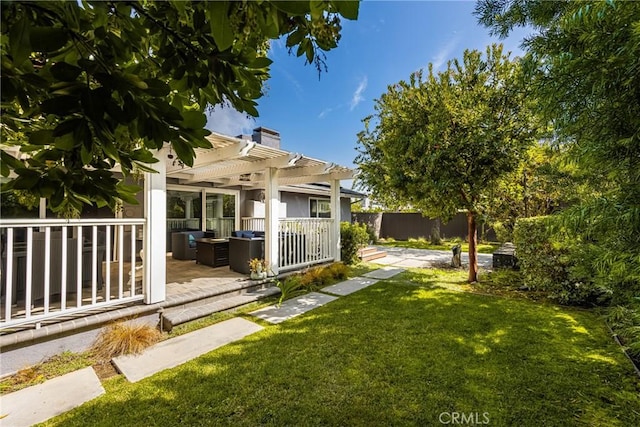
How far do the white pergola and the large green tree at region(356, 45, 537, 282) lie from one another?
190 cm

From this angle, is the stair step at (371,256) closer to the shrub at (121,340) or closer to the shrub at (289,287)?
the shrub at (289,287)

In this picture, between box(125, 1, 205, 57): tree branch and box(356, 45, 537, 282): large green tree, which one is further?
box(356, 45, 537, 282): large green tree

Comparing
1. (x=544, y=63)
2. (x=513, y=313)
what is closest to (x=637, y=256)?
(x=544, y=63)

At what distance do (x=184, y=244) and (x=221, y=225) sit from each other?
2.10 m

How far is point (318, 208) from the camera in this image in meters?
14.4

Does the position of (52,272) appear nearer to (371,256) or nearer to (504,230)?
(371,256)

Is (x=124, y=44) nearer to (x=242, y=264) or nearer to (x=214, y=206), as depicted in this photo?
(x=242, y=264)

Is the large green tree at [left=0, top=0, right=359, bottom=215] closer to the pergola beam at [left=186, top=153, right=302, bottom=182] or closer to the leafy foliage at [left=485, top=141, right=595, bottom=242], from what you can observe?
the leafy foliage at [left=485, top=141, right=595, bottom=242]

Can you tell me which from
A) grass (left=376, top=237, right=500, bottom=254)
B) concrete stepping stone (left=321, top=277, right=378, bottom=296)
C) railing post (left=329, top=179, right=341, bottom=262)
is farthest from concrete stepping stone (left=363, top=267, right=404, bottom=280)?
grass (left=376, top=237, right=500, bottom=254)

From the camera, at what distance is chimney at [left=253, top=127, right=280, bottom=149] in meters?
10.5

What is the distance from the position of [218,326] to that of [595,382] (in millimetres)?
4820

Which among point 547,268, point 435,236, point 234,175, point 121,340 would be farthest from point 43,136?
point 435,236

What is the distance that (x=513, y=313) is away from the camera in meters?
4.97

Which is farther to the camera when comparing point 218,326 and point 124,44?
point 218,326
